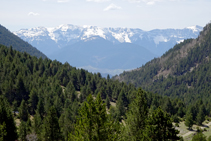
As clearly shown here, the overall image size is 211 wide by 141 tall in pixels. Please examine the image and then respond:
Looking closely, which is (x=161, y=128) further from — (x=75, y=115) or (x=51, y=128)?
(x=75, y=115)

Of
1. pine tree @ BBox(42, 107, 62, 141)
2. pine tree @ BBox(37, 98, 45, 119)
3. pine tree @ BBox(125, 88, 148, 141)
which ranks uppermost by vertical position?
pine tree @ BBox(125, 88, 148, 141)

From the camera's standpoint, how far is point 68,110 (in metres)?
79.8

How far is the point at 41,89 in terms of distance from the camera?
335 feet

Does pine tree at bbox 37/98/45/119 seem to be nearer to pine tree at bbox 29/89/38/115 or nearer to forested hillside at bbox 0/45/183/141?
forested hillside at bbox 0/45/183/141

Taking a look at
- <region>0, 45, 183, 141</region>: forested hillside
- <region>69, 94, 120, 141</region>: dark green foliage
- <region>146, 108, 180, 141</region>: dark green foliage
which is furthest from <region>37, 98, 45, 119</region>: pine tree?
<region>146, 108, 180, 141</region>: dark green foliage

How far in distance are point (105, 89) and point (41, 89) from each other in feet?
147

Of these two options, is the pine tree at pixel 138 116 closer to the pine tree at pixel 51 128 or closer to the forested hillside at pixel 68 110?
the forested hillside at pixel 68 110

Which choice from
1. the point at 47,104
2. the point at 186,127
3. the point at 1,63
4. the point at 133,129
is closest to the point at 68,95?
the point at 47,104

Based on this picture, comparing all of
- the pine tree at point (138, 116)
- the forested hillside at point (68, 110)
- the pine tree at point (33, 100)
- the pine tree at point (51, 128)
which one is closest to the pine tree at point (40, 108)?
the forested hillside at point (68, 110)

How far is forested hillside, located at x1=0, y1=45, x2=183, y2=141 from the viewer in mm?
25922

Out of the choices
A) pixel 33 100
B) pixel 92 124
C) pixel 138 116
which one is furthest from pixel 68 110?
pixel 92 124

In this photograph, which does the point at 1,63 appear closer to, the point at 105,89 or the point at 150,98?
the point at 105,89

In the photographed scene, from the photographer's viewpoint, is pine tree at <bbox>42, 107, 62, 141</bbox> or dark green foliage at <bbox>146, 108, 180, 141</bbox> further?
pine tree at <bbox>42, 107, 62, 141</bbox>

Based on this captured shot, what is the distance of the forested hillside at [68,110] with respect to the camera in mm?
25922
